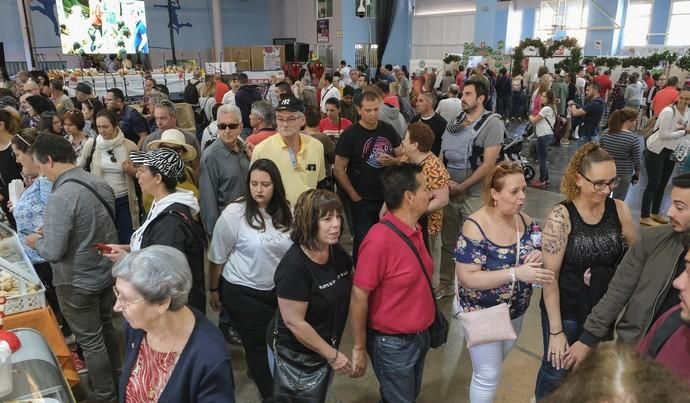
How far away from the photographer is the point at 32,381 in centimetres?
177

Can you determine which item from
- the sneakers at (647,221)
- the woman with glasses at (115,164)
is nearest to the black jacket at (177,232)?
the woman with glasses at (115,164)

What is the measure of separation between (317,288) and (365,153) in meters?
1.81

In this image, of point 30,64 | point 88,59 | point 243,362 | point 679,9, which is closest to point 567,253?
point 243,362

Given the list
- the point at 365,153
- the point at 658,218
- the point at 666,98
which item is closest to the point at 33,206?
the point at 365,153

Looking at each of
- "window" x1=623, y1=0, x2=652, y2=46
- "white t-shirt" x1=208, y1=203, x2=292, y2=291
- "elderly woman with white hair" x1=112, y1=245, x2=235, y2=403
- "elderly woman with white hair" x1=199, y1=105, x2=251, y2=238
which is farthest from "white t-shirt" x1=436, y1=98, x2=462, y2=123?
"window" x1=623, y1=0, x2=652, y2=46

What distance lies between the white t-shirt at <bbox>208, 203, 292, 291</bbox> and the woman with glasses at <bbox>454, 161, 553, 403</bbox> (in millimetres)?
892

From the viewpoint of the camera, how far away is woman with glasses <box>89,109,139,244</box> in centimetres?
358

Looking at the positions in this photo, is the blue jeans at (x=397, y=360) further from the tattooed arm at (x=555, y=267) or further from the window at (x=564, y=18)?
the window at (x=564, y=18)

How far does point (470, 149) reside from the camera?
3672 millimetres

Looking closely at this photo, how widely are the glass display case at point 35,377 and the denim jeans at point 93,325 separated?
0.58 m

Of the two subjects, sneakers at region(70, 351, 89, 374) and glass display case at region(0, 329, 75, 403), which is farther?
sneakers at region(70, 351, 89, 374)

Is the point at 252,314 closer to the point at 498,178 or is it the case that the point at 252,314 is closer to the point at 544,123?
the point at 498,178

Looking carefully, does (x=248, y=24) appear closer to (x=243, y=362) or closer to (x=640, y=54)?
(x=640, y=54)

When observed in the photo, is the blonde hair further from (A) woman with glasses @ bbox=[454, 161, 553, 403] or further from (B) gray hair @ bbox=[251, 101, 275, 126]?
(B) gray hair @ bbox=[251, 101, 275, 126]
